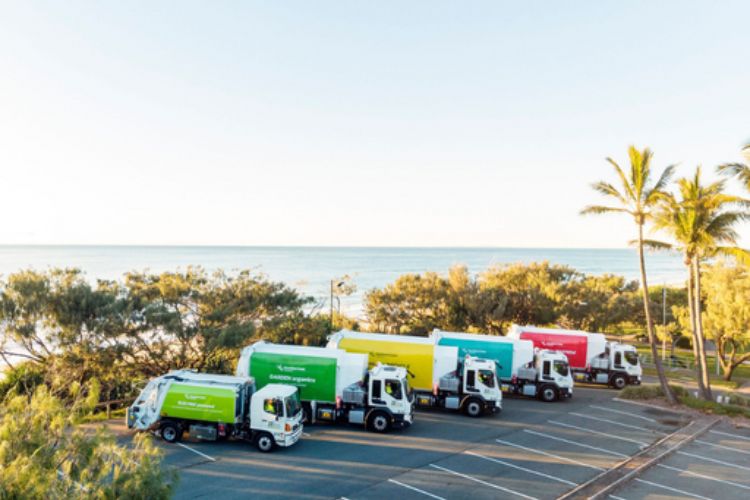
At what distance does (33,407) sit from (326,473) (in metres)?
11.3

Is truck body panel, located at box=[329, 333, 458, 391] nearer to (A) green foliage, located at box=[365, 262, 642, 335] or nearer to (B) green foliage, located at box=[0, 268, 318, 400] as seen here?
(B) green foliage, located at box=[0, 268, 318, 400]

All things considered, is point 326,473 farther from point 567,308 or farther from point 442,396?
point 567,308

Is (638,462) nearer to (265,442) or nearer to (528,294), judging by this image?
(265,442)

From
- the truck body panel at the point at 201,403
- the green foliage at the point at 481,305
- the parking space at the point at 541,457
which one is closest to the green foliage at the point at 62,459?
the parking space at the point at 541,457

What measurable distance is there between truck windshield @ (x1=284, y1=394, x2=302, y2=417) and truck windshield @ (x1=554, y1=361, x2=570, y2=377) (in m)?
14.6

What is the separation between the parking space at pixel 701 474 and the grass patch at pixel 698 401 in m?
3.24

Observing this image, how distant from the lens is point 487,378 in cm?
2367

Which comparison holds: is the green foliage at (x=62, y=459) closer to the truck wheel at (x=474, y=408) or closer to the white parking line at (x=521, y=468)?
the white parking line at (x=521, y=468)

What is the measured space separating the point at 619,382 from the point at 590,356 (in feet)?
7.02

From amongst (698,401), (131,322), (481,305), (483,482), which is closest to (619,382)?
(698,401)

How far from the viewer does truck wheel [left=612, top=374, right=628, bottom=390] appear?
31.2 metres

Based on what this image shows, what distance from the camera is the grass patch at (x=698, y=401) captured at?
78.7ft

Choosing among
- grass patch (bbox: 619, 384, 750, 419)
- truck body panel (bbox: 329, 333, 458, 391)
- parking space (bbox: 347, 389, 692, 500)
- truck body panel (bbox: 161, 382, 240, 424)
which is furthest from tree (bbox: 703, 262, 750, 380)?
truck body panel (bbox: 161, 382, 240, 424)

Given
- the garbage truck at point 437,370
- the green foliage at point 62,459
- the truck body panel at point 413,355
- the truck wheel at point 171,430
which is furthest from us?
the truck body panel at point 413,355
